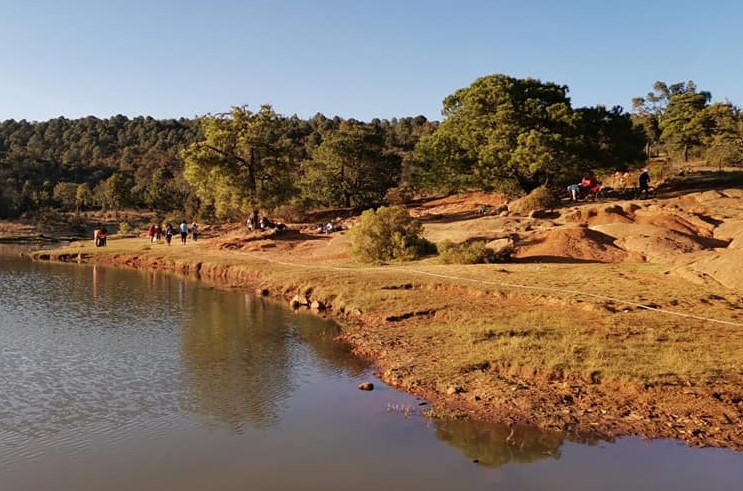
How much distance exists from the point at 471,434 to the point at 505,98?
137 feet

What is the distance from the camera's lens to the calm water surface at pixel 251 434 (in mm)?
10008

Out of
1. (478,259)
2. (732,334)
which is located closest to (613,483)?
(732,334)

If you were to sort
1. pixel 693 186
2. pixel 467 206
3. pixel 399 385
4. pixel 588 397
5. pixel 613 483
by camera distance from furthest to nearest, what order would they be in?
pixel 467 206
pixel 693 186
pixel 399 385
pixel 588 397
pixel 613 483

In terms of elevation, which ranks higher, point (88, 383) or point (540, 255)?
point (540, 255)

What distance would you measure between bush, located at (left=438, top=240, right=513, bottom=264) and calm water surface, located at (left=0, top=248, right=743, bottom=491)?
38.2 feet

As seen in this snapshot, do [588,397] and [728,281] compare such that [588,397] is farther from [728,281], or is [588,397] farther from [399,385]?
[728,281]

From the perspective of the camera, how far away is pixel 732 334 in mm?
16234

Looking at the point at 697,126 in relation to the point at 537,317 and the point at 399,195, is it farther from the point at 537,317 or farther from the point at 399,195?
A: the point at 537,317

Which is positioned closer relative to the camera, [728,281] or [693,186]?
[728,281]

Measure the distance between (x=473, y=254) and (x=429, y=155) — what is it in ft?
89.4

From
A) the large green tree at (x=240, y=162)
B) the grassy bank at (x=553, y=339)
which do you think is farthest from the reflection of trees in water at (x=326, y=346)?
the large green tree at (x=240, y=162)

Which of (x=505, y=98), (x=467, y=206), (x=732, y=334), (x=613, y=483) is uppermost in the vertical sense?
(x=505, y=98)

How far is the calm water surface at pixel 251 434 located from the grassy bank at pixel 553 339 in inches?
33.3

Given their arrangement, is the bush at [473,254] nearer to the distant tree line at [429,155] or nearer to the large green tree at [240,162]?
the distant tree line at [429,155]
